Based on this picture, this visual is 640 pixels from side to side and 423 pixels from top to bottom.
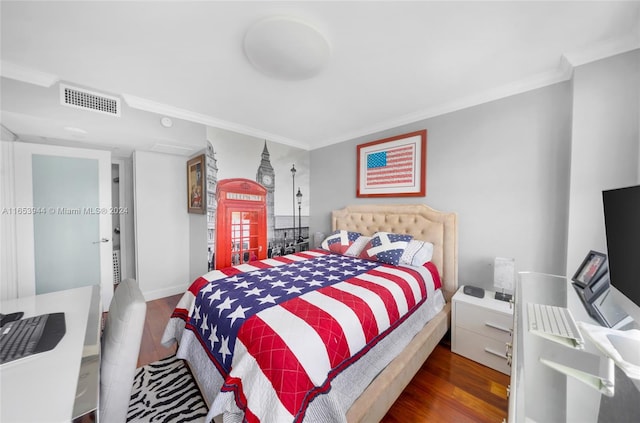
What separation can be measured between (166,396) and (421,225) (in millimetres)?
2862

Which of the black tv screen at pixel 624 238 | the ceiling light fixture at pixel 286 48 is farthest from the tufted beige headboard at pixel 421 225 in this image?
the ceiling light fixture at pixel 286 48

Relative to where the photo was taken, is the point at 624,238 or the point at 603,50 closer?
the point at 624,238

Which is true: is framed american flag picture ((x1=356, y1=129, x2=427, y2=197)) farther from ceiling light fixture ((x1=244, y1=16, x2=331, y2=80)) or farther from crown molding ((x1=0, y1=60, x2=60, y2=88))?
crown molding ((x1=0, y1=60, x2=60, y2=88))

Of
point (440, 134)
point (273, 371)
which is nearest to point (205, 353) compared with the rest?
point (273, 371)

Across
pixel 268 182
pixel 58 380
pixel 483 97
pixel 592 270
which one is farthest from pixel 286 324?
pixel 483 97

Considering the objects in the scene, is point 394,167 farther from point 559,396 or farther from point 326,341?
point 559,396

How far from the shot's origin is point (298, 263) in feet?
8.14

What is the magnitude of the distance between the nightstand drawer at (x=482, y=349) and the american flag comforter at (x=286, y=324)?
51 cm

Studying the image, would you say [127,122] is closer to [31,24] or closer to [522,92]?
[31,24]

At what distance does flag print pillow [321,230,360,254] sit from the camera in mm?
2964

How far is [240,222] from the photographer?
324 cm

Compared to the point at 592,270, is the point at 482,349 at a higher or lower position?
lower

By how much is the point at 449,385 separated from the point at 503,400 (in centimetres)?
34

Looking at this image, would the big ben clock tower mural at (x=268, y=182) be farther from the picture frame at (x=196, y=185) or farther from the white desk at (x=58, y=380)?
the white desk at (x=58, y=380)
